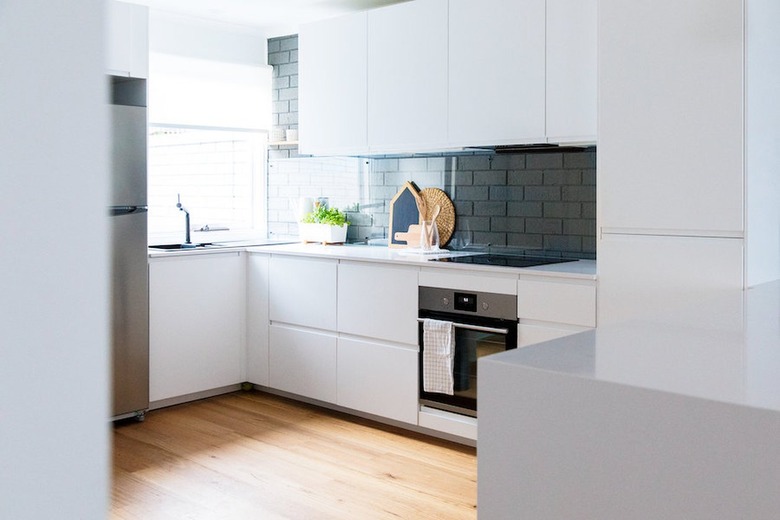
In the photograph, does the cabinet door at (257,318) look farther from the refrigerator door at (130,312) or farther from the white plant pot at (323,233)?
the refrigerator door at (130,312)

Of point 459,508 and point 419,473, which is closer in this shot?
point 459,508

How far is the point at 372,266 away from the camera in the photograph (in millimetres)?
4203

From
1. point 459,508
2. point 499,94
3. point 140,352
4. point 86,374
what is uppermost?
point 499,94

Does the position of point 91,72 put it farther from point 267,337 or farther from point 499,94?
point 267,337

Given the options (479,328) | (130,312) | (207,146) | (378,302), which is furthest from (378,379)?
(207,146)

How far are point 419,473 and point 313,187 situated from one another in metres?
2.45

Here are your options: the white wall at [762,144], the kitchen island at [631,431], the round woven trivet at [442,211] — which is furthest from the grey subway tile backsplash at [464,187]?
the kitchen island at [631,431]

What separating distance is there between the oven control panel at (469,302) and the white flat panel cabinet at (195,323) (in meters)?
1.43

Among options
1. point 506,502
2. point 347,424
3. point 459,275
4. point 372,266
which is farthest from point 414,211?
point 506,502

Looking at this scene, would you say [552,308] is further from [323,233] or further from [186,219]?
[186,219]

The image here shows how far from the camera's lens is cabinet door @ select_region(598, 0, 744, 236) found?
2941 millimetres

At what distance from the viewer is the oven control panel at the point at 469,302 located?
3.64 meters

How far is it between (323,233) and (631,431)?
4047 mm

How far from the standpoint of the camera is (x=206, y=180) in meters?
5.30
